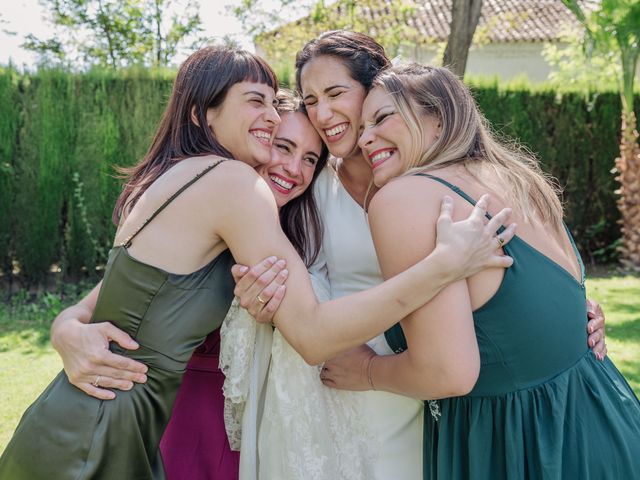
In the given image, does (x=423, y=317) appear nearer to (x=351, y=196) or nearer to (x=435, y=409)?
(x=435, y=409)

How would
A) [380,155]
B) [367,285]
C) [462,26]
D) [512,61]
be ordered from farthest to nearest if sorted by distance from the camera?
Result: [512,61] → [462,26] → [367,285] → [380,155]

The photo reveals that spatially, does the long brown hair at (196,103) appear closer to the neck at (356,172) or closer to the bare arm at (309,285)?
the bare arm at (309,285)

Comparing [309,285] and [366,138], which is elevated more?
[366,138]

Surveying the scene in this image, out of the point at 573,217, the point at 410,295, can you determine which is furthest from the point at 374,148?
the point at 573,217

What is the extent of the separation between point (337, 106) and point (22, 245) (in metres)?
6.95

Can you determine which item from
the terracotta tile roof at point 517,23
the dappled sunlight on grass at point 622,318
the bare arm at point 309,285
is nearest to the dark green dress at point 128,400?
the bare arm at point 309,285

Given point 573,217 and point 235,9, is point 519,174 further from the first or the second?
point 235,9

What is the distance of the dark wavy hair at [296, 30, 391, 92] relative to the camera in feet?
10.3

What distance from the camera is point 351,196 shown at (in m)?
3.11

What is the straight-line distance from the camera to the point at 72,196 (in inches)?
344

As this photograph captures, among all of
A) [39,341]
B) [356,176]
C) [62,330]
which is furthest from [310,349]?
[39,341]

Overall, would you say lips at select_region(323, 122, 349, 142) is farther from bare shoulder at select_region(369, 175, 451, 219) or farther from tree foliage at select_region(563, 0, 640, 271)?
tree foliage at select_region(563, 0, 640, 271)

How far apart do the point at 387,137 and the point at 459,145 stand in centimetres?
34

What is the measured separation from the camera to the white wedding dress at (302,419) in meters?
2.48
